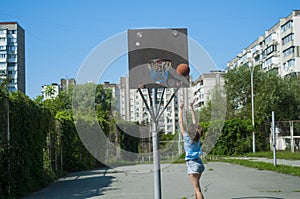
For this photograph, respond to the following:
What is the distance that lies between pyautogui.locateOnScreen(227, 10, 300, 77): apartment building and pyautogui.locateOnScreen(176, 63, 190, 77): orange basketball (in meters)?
49.9

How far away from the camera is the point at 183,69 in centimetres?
845

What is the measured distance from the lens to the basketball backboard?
8.22 meters

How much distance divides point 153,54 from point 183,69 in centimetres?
63

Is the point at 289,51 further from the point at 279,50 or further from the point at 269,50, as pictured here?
the point at 269,50

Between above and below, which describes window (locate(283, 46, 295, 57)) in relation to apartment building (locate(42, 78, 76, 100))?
above

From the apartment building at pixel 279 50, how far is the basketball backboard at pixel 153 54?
164 feet

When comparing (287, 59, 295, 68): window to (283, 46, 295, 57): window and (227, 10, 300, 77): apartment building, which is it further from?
(283, 46, 295, 57): window

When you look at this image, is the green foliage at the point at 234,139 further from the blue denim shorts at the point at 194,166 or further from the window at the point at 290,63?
the window at the point at 290,63

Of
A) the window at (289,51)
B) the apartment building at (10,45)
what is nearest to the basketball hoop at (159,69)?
the window at (289,51)

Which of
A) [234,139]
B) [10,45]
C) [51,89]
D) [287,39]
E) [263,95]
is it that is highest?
[10,45]

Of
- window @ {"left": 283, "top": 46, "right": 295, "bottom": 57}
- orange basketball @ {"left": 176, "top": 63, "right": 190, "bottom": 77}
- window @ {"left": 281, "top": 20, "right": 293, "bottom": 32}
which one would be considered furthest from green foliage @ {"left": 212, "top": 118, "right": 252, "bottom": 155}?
window @ {"left": 281, "top": 20, "right": 293, "bottom": 32}

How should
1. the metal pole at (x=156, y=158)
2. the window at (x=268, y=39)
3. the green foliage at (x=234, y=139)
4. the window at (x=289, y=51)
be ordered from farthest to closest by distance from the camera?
the window at (x=268, y=39)
the window at (x=289, y=51)
the green foliage at (x=234, y=139)
the metal pole at (x=156, y=158)

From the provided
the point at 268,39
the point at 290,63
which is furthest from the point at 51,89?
the point at 268,39

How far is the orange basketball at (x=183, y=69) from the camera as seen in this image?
8445mm
